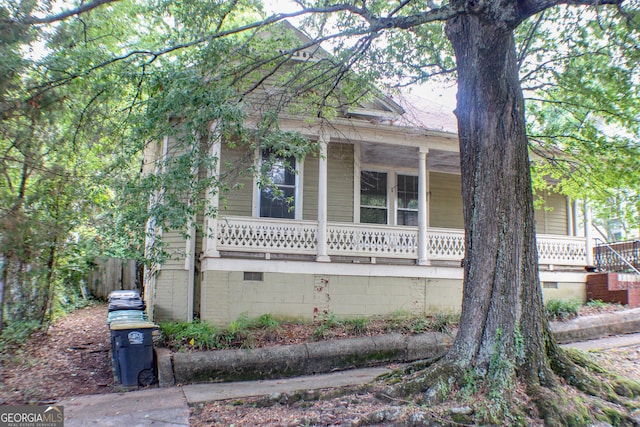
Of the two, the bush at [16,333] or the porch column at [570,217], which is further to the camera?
the porch column at [570,217]

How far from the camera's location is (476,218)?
6.38m

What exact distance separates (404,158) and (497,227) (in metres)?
7.68

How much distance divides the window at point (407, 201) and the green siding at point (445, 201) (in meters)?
0.61

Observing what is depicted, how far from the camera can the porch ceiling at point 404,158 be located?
12.9 m

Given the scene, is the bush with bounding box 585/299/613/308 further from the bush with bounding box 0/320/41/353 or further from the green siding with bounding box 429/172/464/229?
the bush with bounding box 0/320/41/353

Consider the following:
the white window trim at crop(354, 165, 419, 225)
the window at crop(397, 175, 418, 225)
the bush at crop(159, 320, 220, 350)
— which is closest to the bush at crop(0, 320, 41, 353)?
the bush at crop(159, 320, 220, 350)

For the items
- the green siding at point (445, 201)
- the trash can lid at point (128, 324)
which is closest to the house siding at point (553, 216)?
the green siding at point (445, 201)

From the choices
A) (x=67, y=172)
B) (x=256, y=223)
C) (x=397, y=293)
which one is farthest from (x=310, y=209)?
(x=67, y=172)

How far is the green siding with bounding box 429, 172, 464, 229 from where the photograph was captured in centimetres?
1480

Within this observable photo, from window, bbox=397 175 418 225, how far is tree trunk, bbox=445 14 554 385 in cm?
761

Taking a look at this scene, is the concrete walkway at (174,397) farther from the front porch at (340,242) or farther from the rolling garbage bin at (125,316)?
the front porch at (340,242)

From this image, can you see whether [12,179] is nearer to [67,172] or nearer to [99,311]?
[67,172]

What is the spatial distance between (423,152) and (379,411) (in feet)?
26.5

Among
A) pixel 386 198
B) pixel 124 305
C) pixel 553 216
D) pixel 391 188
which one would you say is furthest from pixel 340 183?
pixel 553 216
